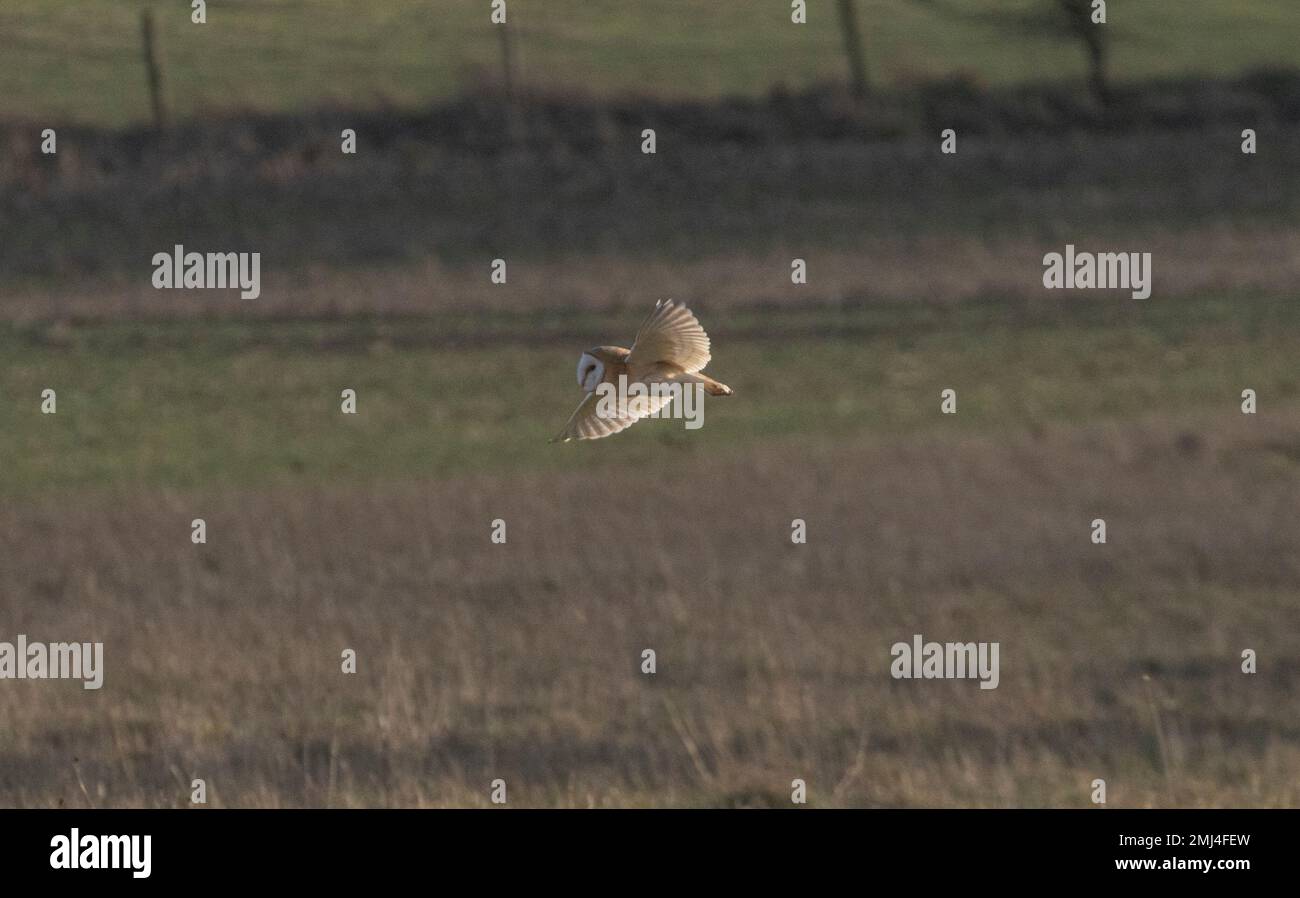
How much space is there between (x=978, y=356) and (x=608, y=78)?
59.4 feet

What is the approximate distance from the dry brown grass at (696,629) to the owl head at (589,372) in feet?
17.0

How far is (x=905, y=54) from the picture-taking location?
4200cm

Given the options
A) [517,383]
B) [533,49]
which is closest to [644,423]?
[517,383]

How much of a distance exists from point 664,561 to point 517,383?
19.3 ft

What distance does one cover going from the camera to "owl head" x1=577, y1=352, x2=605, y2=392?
118 inches

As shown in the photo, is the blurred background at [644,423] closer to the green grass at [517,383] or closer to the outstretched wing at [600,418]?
the green grass at [517,383]

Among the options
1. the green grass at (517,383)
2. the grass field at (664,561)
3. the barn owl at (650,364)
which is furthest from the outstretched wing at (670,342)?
the green grass at (517,383)

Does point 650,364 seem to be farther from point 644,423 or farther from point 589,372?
point 644,423

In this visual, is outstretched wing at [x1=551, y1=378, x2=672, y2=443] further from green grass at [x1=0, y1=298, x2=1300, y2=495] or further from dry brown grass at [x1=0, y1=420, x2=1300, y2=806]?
green grass at [x1=0, y1=298, x2=1300, y2=495]

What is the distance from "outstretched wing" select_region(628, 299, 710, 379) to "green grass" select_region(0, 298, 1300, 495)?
14.5 meters

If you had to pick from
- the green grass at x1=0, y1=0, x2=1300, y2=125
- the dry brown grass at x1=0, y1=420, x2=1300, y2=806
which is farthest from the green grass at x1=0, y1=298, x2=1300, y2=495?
A: the green grass at x1=0, y1=0, x2=1300, y2=125

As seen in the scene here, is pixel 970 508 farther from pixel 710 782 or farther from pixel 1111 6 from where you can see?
pixel 1111 6

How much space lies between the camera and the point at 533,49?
43062 mm

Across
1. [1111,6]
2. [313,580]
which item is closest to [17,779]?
[313,580]
